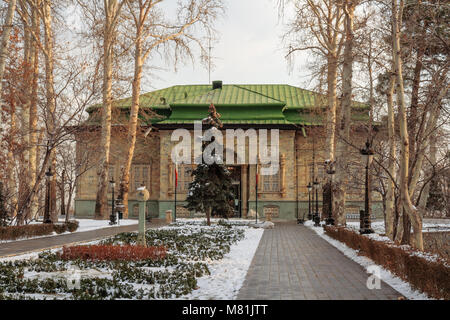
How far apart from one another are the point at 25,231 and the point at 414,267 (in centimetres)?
1406

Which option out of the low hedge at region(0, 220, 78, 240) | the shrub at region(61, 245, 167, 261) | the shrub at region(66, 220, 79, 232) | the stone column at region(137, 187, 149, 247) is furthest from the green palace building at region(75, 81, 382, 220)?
the shrub at region(61, 245, 167, 261)

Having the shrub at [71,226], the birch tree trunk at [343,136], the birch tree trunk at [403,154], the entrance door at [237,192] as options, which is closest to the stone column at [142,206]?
the birch tree trunk at [403,154]

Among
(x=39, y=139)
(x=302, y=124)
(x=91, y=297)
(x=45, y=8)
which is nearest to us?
(x=91, y=297)

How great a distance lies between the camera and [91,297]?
6855mm

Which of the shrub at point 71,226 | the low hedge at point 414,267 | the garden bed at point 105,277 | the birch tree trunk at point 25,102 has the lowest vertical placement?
the shrub at point 71,226

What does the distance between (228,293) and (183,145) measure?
3054 cm

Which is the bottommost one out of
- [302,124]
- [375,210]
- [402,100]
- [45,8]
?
[375,210]

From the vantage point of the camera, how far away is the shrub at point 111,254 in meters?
11.1

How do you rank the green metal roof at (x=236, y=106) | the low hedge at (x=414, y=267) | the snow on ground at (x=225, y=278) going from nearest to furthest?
the low hedge at (x=414, y=267), the snow on ground at (x=225, y=278), the green metal roof at (x=236, y=106)

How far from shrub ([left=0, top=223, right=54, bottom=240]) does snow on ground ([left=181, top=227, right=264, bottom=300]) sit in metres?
8.17

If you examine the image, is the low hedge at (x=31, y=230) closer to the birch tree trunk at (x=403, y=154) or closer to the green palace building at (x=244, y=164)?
the birch tree trunk at (x=403, y=154)

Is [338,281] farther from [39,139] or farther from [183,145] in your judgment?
[183,145]
